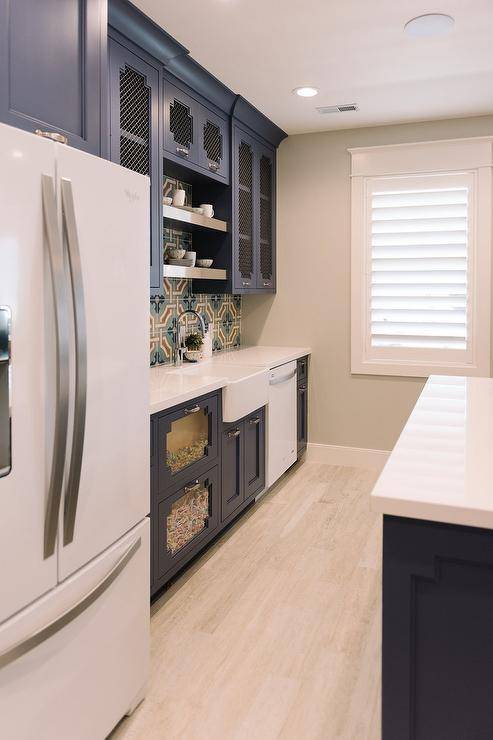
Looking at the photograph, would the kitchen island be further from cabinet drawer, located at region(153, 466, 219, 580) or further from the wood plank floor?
cabinet drawer, located at region(153, 466, 219, 580)

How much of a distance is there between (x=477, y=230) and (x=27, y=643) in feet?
12.8

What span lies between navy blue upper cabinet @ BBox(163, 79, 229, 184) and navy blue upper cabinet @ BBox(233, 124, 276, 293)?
171mm

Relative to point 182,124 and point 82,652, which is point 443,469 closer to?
point 82,652

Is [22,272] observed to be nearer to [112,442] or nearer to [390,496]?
[112,442]

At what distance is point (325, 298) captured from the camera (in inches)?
187

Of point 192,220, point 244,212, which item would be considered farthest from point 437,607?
point 244,212

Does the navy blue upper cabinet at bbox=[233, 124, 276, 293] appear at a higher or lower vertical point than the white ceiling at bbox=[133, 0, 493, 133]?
lower

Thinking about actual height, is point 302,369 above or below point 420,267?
below

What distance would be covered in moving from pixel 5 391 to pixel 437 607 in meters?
1.03

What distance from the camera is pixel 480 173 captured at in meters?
4.22

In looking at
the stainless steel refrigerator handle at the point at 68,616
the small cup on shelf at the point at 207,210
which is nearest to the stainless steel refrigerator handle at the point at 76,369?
the stainless steel refrigerator handle at the point at 68,616

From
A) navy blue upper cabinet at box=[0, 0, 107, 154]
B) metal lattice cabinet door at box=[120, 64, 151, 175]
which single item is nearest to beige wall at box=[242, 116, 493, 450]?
metal lattice cabinet door at box=[120, 64, 151, 175]

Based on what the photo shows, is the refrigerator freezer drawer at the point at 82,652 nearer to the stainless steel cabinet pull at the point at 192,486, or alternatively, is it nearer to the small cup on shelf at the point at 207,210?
the stainless steel cabinet pull at the point at 192,486

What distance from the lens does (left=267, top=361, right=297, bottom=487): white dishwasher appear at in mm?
3916
